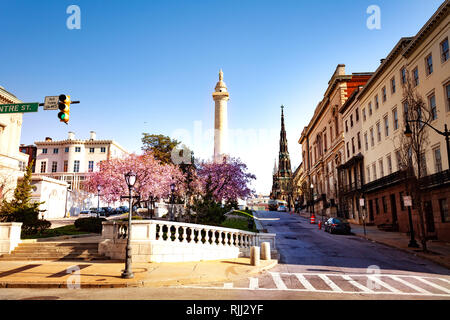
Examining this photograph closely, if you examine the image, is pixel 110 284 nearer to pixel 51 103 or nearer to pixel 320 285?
pixel 320 285

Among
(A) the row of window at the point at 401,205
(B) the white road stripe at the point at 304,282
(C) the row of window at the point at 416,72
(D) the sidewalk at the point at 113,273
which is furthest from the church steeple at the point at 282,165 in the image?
(B) the white road stripe at the point at 304,282

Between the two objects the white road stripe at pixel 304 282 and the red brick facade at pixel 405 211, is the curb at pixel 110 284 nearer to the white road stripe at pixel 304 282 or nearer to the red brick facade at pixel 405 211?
the white road stripe at pixel 304 282

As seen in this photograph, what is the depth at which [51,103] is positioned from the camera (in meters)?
12.6

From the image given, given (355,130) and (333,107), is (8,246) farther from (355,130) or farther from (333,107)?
(333,107)

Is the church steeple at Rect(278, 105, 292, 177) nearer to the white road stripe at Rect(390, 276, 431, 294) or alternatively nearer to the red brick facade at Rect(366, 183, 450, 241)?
the red brick facade at Rect(366, 183, 450, 241)

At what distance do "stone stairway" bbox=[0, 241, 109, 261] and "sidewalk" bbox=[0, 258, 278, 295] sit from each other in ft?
3.42

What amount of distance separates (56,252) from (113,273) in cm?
667

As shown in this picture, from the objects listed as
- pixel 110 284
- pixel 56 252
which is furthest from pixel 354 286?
pixel 56 252

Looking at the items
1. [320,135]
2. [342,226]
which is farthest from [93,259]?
[320,135]

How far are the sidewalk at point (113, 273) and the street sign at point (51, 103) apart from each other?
6.14 meters

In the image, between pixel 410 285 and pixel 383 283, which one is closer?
pixel 410 285

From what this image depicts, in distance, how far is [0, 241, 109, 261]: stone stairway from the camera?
16547 millimetres

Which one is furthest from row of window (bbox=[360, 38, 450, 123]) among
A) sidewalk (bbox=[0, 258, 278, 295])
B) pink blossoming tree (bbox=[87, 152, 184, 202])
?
pink blossoming tree (bbox=[87, 152, 184, 202])

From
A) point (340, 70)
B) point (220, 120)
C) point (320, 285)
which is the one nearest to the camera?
point (320, 285)
